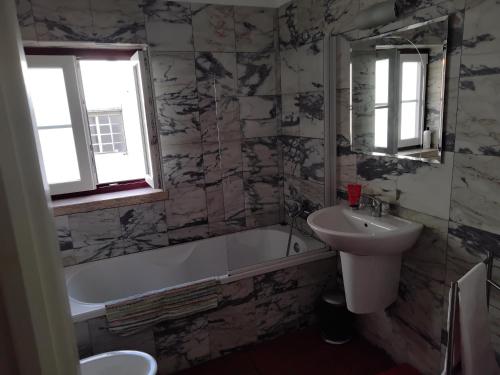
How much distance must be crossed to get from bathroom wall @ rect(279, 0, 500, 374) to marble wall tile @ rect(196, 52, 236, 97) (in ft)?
2.39

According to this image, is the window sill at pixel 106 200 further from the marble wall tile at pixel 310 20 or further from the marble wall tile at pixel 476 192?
the marble wall tile at pixel 476 192

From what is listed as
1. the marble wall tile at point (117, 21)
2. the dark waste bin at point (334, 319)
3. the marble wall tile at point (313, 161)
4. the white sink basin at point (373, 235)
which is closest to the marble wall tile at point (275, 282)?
the dark waste bin at point (334, 319)

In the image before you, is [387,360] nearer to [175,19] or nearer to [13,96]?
[13,96]

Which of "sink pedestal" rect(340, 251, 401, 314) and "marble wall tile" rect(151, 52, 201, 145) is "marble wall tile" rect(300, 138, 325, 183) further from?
"marble wall tile" rect(151, 52, 201, 145)

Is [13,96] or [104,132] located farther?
[104,132]

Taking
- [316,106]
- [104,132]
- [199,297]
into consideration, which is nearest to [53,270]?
[199,297]

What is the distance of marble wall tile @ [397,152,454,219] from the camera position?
1.81m

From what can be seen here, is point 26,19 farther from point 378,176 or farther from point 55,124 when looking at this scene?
point 378,176

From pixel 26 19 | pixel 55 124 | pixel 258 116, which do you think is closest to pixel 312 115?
pixel 258 116

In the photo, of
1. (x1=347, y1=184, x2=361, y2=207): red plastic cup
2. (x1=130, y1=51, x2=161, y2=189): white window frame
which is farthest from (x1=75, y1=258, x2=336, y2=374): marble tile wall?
(x1=130, y1=51, x2=161, y2=189): white window frame

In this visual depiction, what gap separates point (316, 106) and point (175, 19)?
1297 millimetres

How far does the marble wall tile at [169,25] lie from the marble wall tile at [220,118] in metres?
0.46

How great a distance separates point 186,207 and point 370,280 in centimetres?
163

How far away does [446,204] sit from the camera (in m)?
1.82
